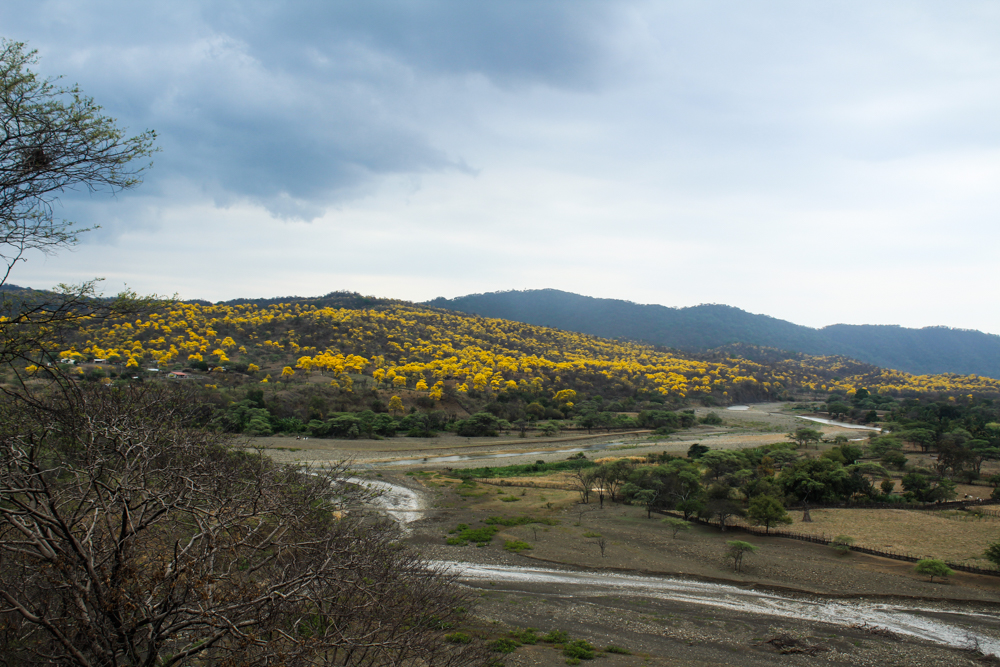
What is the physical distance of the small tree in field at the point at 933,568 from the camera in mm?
18812

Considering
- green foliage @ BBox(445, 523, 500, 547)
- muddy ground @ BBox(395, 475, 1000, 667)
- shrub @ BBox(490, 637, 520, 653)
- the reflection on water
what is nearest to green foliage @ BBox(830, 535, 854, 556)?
muddy ground @ BBox(395, 475, 1000, 667)

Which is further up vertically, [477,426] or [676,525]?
[676,525]

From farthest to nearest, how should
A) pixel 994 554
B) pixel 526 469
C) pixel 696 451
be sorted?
pixel 696 451 → pixel 526 469 → pixel 994 554

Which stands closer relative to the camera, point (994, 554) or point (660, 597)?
point (660, 597)

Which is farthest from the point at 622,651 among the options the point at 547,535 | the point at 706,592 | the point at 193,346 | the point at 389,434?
the point at 193,346

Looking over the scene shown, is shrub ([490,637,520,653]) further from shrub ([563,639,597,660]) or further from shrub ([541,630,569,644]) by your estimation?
shrub ([563,639,597,660])

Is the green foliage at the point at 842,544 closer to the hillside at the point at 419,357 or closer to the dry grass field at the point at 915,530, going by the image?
the dry grass field at the point at 915,530

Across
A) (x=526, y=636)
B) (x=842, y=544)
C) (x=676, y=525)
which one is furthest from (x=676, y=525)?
(x=526, y=636)

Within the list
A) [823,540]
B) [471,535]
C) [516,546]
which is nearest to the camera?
[516,546]

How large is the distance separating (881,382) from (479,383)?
111 meters

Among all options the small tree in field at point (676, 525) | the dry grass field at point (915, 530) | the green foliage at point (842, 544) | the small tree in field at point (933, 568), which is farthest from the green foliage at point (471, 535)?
the small tree in field at point (933, 568)

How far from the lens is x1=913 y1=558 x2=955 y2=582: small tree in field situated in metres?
18.8

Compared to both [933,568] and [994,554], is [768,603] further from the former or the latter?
[994,554]

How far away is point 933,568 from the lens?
18.9 metres
